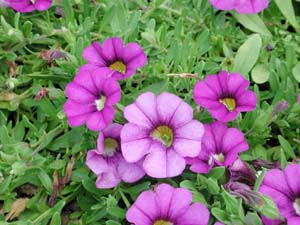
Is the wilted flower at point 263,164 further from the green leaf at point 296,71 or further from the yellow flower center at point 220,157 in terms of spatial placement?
the green leaf at point 296,71

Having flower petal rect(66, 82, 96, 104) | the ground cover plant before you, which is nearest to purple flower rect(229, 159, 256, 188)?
the ground cover plant

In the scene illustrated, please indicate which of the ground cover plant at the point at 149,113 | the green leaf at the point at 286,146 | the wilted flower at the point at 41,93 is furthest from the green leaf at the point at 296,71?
the wilted flower at the point at 41,93

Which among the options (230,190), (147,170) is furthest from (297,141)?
(147,170)

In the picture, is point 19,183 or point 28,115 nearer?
point 19,183

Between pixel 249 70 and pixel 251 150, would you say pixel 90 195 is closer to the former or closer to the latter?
pixel 251 150

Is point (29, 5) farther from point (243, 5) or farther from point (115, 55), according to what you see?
point (243, 5)

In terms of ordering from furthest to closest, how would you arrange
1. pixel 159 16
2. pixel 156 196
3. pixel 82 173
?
pixel 159 16, pixel 82 173, pixel 156 196

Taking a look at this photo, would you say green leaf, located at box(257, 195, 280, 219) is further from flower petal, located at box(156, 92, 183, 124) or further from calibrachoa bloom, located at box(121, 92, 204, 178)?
flower petal, located at box(156, 92, 183, 124)
